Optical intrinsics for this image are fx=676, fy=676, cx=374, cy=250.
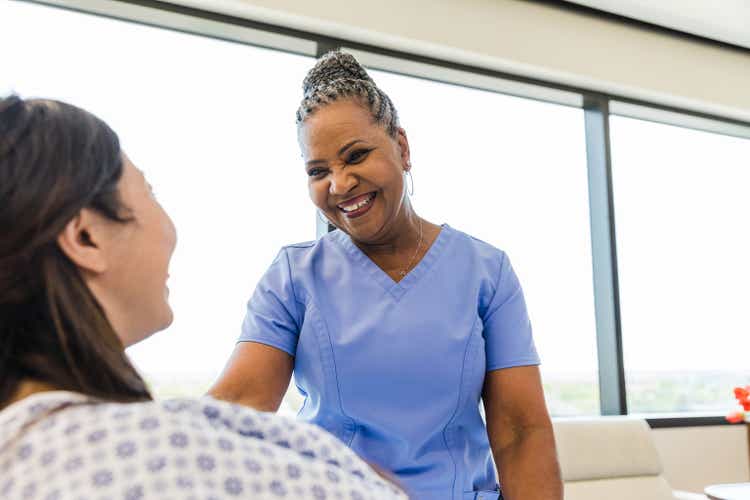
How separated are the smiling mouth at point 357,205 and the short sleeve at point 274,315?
0.16 m

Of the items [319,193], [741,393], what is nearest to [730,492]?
[741,393]

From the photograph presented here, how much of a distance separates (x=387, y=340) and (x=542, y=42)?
2444mm

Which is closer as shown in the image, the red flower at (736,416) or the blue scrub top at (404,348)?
the blue scrub top at (404,348)

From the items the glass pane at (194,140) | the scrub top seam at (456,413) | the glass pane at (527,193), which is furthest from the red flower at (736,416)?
the scrub top seam at (456,413)

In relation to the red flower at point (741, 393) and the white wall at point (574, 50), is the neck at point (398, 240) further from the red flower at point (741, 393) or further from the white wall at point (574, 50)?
the red flower at point (741, 393)

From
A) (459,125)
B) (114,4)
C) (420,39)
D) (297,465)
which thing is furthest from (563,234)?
(297,465)

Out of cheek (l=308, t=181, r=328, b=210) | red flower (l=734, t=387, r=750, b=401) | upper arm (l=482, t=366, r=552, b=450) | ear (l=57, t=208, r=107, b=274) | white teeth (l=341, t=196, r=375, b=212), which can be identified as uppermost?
cheek (l=308, t=181, r=328, b=210)

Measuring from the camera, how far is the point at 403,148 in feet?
4.36

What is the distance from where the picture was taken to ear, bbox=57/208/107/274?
575 mm

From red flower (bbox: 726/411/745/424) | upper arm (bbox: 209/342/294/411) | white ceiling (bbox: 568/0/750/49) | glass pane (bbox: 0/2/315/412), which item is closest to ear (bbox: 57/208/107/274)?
upper arm (bbox: 209/342/294/411)

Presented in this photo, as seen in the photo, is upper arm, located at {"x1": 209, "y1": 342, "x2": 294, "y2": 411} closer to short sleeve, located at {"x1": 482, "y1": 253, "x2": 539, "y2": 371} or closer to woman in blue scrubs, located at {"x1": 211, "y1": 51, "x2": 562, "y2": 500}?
woman in blue scrubs, located at {"x1": 211, "y1": 51, "x2": 562, "y2": 500}

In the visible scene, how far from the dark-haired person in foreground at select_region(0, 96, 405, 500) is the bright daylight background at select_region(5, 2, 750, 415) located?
5.17 ft

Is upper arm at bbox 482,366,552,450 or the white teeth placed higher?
the white teeth

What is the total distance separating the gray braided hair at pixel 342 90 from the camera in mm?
1230
